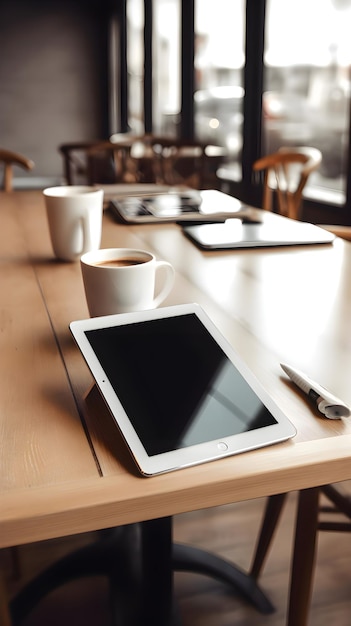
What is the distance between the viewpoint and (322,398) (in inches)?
21.6

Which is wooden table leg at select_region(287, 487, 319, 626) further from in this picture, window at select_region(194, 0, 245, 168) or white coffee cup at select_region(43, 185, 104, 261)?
window at select_region(194, 0, 245, 168)

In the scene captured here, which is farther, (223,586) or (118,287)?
(223,586)

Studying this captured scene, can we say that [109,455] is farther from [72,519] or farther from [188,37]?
[188,37]

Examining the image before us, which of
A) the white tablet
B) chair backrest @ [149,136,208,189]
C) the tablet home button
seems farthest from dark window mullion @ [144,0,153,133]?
the tablet home button

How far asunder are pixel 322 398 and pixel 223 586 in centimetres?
101

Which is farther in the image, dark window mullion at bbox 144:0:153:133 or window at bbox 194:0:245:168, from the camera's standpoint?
dark window mullion at bbox 144:0:153:133

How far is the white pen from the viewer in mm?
537

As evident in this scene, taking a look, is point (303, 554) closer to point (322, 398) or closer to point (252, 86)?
point (322, 398)

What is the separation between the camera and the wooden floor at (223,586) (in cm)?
132

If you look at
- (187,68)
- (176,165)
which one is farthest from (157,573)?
(187,68)

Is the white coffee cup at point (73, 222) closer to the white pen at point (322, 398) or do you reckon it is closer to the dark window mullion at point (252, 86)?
the white pen at point (322, 398)

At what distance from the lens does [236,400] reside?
53 cm

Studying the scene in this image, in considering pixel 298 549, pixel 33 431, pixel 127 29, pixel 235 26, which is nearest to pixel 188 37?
pixel 235 26

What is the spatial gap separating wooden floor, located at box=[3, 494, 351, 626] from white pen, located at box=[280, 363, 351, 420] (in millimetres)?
913
